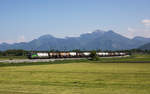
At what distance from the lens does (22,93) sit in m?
20.7

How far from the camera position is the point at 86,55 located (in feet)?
523

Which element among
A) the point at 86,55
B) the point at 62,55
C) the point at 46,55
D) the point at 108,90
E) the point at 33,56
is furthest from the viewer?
the point at 86,55

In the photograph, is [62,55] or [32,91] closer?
[32,91]

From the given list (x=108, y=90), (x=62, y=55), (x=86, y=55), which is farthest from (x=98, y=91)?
(x=86, y=55)

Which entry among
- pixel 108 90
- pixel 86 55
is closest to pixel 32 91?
pixel 108 90

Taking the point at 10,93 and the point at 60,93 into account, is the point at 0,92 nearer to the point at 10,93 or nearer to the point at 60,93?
the point at 10,93

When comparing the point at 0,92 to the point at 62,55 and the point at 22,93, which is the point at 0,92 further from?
the point at 62,55

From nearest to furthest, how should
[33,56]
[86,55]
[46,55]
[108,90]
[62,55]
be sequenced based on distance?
[108,90] → [33,56] → [46,55] → [62,55] → [86,55]

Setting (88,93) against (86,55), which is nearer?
(88,93)

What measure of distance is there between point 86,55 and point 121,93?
139 m

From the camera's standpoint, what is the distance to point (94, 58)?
11675 centimetres

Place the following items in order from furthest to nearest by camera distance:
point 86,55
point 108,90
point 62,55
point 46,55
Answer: point 86,55 < point 62,55 < point 46,55 < point 108,90

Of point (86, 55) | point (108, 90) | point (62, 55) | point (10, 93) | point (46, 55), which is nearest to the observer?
point (10, 93)

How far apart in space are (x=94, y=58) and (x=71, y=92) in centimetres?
9603
